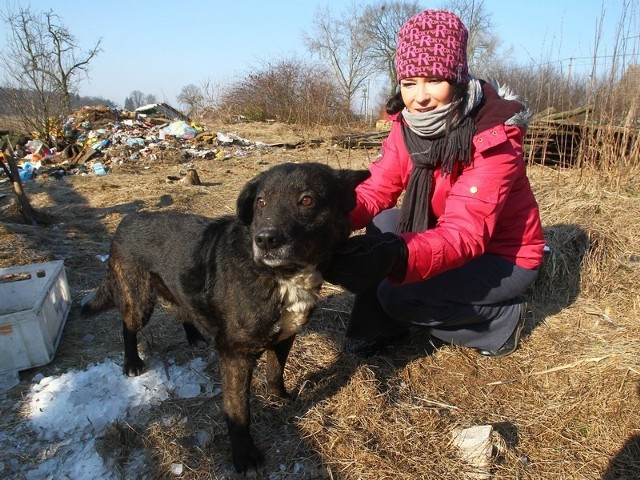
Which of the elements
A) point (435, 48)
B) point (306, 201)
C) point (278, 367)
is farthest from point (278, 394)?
point (435, 48)

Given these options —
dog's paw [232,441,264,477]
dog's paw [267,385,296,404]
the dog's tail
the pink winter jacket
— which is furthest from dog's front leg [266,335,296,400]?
the dog's tail

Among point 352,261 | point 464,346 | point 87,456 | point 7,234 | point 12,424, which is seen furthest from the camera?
point 7,234

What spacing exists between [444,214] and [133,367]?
2251 mm

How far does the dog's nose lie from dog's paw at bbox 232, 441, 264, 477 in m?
1.11

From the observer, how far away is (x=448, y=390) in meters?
2.93

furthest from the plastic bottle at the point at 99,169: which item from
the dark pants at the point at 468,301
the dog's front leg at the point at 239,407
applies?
the dog's front leg at the point at 239,407

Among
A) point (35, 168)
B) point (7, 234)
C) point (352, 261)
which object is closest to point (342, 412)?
point (352, 261)

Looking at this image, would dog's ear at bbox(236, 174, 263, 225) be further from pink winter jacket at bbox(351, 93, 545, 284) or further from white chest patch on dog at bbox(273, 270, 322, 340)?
pink winter jacket at bbox(351, 93, 545, 284)

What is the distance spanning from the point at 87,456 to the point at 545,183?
5722 mm

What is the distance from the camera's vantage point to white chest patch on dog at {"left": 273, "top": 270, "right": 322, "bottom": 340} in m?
2.25

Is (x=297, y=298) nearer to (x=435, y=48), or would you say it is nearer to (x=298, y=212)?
(x=298, y=212)

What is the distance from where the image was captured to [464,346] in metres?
3.26

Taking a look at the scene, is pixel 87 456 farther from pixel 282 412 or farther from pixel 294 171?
pixel 294 171

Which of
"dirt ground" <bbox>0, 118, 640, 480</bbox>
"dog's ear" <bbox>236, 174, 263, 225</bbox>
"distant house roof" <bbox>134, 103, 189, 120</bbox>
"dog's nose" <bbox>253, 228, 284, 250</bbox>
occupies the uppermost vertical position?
"distant house roof" <bbox>134, 103, 189, 120</bbox>
